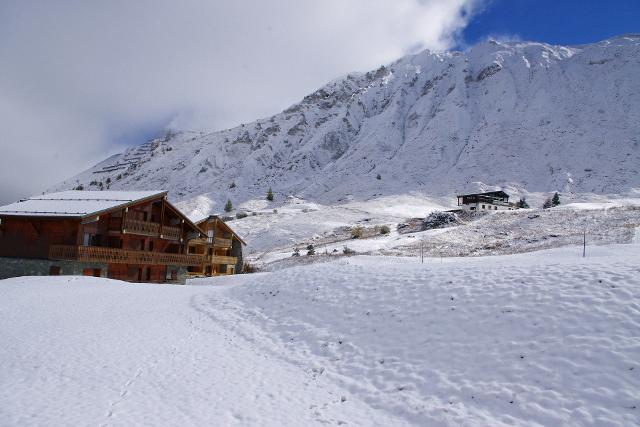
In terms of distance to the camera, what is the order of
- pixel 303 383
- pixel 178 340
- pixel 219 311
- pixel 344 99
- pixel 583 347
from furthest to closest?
pixel 344 99 < pixel 219 311 < pixel 178 340 < pixel 303 383 < pixel 583 347

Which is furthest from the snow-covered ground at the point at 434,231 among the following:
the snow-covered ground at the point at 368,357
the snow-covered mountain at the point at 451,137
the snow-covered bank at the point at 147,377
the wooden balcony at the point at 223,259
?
the snow-covered bank at the point at 147,377

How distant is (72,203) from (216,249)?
2086cm

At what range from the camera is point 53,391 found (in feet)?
32.3

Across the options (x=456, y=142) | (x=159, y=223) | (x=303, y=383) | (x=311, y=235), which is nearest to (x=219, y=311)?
(x=303, y=383)

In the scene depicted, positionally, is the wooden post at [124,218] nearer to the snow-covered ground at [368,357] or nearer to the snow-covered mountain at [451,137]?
the snow-covered ground at [368,357]

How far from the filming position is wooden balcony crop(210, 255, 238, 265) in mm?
46213

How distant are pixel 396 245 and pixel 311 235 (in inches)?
789

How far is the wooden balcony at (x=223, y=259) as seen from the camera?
46213mm

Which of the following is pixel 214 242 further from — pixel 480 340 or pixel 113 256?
pixel 480 340

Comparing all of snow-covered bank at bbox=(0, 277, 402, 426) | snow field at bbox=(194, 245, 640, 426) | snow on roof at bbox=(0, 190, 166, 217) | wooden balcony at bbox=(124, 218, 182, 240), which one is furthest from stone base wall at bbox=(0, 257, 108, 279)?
snow field at bbox=(194, 245, 640, 426)

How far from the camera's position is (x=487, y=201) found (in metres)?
75.5

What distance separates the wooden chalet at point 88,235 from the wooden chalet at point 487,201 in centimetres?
5555

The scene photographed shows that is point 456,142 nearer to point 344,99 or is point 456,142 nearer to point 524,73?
point 524,73

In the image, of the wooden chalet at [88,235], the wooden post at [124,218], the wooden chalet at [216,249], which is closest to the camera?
the wooden chalet at [88,235]
